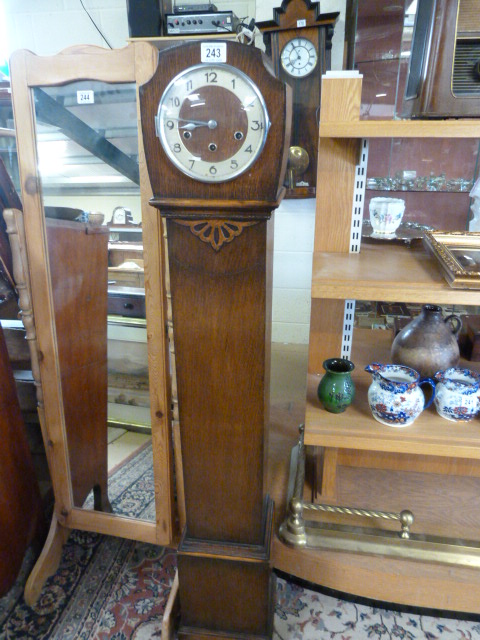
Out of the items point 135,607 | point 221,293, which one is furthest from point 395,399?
point 135,607

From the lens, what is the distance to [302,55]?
184 cm

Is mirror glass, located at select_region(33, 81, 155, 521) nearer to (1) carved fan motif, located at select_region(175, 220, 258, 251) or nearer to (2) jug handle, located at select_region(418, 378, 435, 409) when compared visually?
(1) carved fan motif, located at select_region(175, 220, 258, 251)

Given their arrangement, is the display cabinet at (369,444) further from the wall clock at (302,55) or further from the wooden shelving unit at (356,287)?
the wall clock at (302,55)

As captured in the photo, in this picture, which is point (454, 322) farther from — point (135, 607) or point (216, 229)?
point (135, 607)

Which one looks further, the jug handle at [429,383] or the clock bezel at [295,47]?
the clock bezel at [295,47]

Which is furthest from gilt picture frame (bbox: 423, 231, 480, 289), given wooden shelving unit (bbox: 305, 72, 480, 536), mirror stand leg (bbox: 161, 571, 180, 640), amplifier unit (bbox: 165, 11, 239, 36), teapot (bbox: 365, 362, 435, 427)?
amplifier unit (bbox: 165, 11, 239, 36)

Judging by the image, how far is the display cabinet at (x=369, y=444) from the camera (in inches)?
38.0

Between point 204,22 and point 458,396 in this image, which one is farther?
point 204,22

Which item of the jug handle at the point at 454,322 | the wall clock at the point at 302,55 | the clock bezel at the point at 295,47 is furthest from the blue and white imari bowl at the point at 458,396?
the clock bezel at the point at 295,47

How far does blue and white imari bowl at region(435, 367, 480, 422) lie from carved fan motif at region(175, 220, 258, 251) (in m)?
0.67

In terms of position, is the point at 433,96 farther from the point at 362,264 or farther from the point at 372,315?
the point at 372,315

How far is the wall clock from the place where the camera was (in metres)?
1.79

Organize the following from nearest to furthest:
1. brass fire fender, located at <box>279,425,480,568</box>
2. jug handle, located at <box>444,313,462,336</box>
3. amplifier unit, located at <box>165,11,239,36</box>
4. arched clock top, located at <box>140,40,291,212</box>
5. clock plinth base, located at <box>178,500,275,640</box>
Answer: arched clock top, located at <box>140,40,291,212</box>
clock plinth base, located at <box>178,500,275,640</box>
brass fire fender, located at <box>279,425,480,568</box>
jug handle, located at <box>444,313,462,336</box>
amplifier unit, located at <box>165,11,239,36</box>

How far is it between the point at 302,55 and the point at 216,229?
1.41 meters
